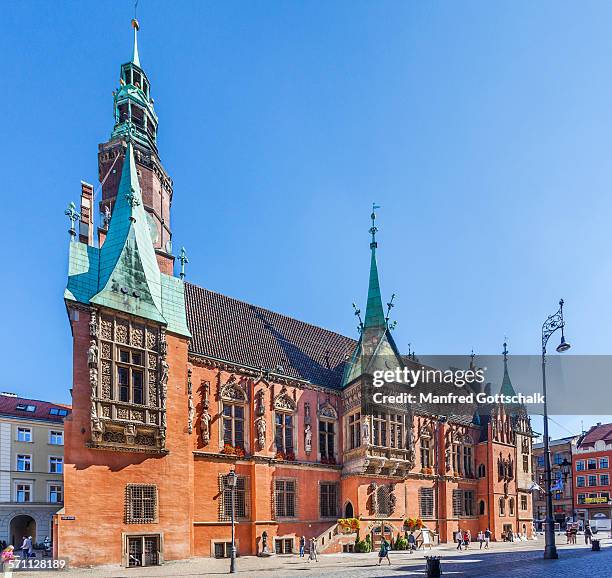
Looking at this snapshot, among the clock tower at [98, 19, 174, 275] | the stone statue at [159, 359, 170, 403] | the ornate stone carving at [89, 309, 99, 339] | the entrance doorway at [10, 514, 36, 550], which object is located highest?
the clock tower at [98, 19, 174, 275]

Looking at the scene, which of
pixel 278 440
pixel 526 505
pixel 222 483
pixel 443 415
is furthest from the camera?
pixel 526 505

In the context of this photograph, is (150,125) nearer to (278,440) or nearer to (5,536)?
(278,440)

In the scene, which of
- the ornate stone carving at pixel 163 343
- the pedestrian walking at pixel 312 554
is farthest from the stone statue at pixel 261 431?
the ornate stone carving at pixel 163 343

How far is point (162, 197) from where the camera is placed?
122 ft

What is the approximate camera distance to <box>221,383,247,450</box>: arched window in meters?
32.7

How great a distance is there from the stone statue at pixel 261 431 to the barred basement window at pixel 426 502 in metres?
16.0

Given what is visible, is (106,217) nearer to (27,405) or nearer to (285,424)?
(285,424)

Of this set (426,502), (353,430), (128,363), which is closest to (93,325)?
(128,363)

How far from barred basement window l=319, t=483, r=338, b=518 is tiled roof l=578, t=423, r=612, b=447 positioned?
57320 millimetres

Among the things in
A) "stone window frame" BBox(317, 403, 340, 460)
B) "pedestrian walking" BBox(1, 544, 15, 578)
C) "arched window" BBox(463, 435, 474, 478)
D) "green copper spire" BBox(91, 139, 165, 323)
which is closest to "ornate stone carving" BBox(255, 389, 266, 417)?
"stone window frame" BBox(317, 403, 340, 460)

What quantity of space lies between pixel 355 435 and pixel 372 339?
6.50 m

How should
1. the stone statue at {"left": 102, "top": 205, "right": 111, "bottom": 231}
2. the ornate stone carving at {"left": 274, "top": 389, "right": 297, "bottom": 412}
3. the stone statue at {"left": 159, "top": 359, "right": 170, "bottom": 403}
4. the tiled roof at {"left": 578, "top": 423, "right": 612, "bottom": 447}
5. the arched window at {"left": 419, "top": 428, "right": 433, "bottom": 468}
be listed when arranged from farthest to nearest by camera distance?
the tiled roof at {"left": 578, "top": 423, "right": 612, "bottom": 447} → the arched window at {"left": 419, "top": 428, "right": 433, "bottom": 468} → the ornate stone carving at {"left": 274, "top": 389, "right": 297, "bottom": 412} → the stone statue at {"left": 102, "top": 205, "right": 111, "bottom": 231} → the stone statue at {"left": 159, "top": 359, "right": 170, "bottom": 403}

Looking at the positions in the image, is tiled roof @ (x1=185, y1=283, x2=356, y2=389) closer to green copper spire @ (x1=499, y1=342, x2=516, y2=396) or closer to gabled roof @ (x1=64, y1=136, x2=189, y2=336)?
gabled roof @ (x1=64, y1=136, x2=189, y2=336)

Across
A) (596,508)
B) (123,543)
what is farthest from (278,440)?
(596,508)
